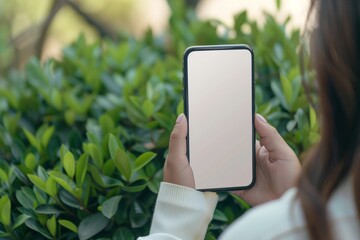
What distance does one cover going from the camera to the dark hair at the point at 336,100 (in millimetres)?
1442

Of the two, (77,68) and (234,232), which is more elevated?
(234,232)

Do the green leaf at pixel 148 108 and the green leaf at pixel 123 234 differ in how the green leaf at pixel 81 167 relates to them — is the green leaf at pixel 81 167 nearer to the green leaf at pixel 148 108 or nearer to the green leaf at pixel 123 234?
the green leaf at pixel 123 234

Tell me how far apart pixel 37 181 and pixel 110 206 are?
0.72 ft

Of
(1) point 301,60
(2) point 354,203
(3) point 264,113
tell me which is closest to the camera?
(2) point 354,203

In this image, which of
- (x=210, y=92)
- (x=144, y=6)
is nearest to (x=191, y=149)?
(x=210, y=92)

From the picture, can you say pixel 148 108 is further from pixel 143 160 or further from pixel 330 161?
pixel 330 161

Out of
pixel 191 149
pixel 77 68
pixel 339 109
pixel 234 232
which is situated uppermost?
pixel 339 109

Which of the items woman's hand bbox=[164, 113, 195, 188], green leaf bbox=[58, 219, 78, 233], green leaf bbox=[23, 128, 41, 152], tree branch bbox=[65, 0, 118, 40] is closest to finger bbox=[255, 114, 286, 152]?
woman's hand bbox=[164, 113, 195, 188]

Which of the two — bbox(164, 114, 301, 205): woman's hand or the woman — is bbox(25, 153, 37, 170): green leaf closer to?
bbox(164, 114, 301, 205): woman's hand

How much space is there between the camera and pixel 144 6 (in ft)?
35.0

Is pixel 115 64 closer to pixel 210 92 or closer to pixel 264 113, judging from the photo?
pixel 264 113

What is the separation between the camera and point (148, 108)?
9.25ft

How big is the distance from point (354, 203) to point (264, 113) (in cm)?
129

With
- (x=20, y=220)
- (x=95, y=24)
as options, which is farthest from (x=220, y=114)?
(x=95, y=24)
